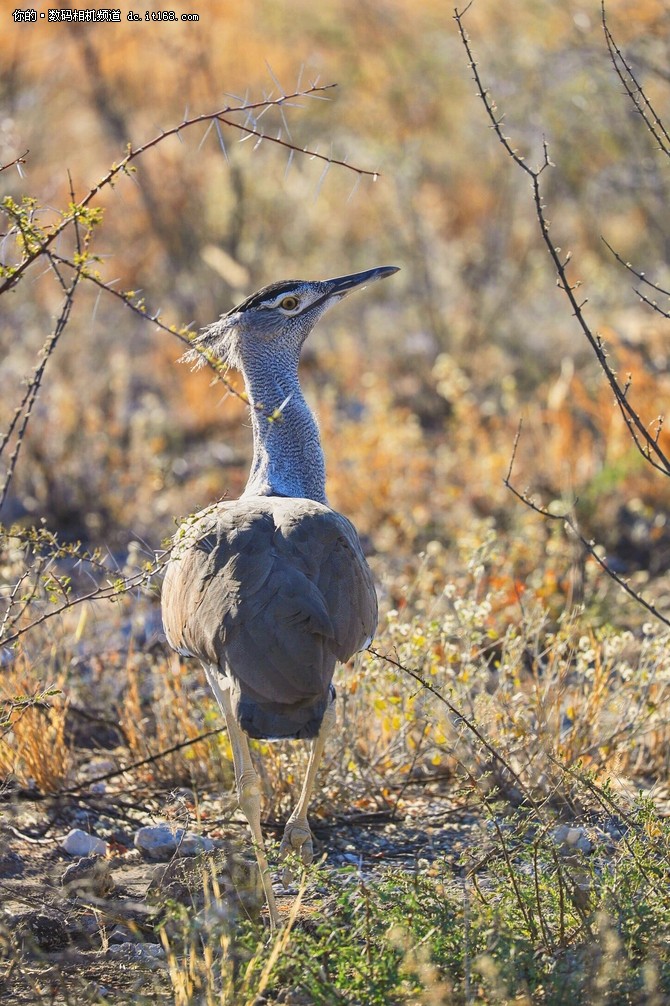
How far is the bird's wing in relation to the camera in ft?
10.2

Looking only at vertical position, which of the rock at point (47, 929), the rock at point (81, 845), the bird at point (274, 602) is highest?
the bird at point (274, 602)

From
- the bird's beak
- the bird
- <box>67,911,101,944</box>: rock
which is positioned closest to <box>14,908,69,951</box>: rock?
<box>67,911,101,944</box>: rock

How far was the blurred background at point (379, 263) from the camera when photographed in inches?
267

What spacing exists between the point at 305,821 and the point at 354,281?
1856 millimetres

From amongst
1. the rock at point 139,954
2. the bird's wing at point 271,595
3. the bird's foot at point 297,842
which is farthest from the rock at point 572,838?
the rock at point 139,954

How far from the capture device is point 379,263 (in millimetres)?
11117

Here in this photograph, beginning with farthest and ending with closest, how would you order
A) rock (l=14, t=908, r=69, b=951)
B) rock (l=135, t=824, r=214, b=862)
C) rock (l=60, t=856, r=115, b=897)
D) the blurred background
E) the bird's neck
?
the blurred background
the bird's neck
rock (l=135, t=824, r=214, b=862)
rock (l=60, t=856, r=115, b=897)
rock (l=14, t=908, r=69, b=951)

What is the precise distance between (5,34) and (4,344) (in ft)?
15.0

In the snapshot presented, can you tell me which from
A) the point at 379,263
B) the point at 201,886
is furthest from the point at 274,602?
the point at 379,263

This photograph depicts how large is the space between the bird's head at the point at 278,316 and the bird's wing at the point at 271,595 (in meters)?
0.81

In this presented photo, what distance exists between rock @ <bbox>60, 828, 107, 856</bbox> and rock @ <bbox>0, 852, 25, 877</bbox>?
16 cm

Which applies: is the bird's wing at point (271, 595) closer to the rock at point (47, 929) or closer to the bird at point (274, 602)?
the bird at point (274, 602)

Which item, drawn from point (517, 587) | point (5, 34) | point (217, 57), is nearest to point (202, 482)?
point (517, 587)

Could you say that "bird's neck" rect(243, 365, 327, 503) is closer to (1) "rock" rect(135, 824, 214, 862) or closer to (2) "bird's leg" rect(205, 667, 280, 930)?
(2) "bird's leg" rect(205, 667, 280, 930)
